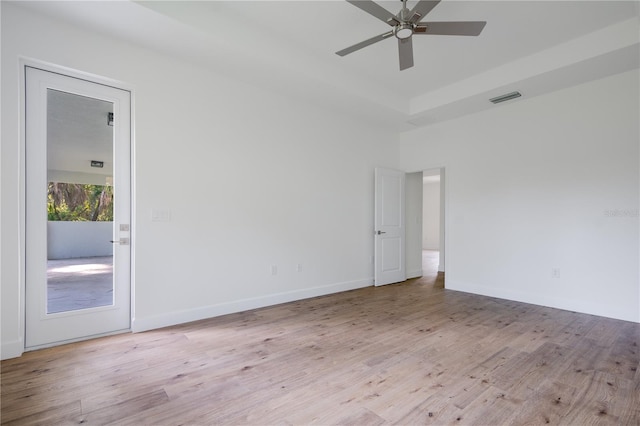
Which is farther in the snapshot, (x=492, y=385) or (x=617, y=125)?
(x=617, y=125)

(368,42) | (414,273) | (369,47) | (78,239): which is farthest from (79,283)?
(414,273)

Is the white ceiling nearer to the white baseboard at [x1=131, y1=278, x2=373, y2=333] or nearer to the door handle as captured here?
the door handle

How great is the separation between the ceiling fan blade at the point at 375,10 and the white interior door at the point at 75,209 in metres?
2.51

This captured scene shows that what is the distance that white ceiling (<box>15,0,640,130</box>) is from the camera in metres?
2.84

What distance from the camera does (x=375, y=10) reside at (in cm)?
244

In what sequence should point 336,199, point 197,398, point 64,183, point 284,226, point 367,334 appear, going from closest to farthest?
point 197,398
point 64,183
point 367,334
point 284,226
point 336,199

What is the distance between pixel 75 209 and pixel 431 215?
12.3 m

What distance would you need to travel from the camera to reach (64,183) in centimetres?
291

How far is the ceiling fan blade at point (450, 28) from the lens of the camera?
2.52 meters

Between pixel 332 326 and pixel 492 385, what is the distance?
1.62 meters

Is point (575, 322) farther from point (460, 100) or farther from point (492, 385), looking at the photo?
point (460, 100)

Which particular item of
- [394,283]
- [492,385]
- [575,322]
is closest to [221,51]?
[492,385]

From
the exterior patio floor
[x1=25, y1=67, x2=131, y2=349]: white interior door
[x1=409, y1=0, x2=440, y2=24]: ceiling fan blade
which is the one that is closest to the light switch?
Answer: [x1=25, y1=67, x2=131, y2=349]: white interior door

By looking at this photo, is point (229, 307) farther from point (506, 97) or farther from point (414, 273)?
point (506, 97)
